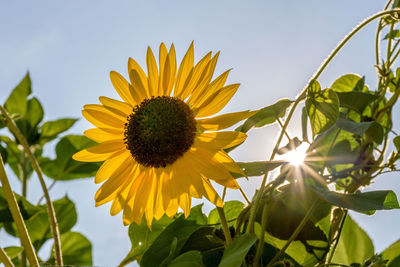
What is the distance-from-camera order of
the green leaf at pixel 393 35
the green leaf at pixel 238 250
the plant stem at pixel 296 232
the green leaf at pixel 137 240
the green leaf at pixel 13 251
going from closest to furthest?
the green leaf at pixel 238 250 → the plant stem at pixel 296 232 → the green leaf at pixel 137 240 → the green leaf at pixel 393 35 → the green leaf at pixel 13 251

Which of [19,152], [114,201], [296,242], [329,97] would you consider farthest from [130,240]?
[19,152]

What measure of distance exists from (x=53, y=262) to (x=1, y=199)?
0.16m

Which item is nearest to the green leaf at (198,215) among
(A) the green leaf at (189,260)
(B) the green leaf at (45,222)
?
(A) the green leaf at (189,260)

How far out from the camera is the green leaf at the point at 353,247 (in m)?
0.71

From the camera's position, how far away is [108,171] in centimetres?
60

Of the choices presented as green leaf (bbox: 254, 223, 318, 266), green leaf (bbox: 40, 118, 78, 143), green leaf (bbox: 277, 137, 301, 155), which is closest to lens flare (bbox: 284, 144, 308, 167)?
green leaf (bbox: 277, 137, 301, 155)

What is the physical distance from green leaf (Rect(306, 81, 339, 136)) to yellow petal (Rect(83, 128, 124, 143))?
23 cm

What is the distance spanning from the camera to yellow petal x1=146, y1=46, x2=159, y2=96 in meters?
0.57

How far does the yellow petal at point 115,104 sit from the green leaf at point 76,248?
48 centimetres

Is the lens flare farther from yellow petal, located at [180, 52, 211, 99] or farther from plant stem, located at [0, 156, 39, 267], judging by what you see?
plant stem, located at [0, 156, 39, 267]

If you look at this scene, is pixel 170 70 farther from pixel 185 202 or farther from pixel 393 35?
pixel 393 35

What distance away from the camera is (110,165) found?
1.97ft

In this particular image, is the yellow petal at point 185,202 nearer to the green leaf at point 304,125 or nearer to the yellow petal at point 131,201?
the yellow petal at point 131,201

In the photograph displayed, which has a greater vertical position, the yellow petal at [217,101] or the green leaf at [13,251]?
the yellow petal at [217,101]
